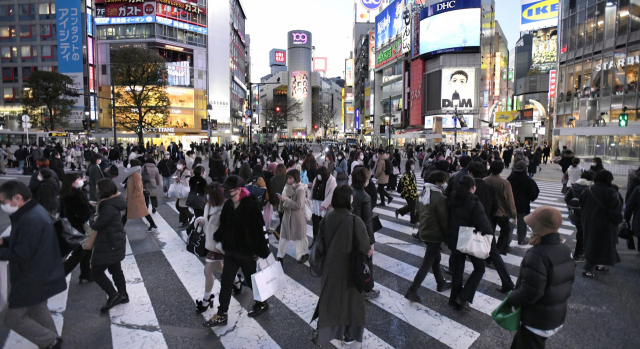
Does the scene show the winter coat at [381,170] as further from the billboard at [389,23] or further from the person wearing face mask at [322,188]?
the billboard at [389,23]

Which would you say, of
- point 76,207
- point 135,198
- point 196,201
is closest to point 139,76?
point 135,198

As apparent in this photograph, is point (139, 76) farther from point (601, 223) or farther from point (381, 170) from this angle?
point (601, 223)

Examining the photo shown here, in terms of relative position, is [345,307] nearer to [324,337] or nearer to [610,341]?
[324,337]

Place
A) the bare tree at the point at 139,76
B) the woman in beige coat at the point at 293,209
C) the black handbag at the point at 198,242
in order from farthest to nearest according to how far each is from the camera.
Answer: the bare tree at the point at 139,76 < the woman in beige coat at the point at 293,209 < the black handbag at the point at 198,242

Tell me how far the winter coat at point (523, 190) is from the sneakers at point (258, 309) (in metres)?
4.87

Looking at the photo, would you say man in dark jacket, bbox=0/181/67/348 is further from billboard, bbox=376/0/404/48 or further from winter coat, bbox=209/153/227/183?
billboard, bbox=376/0/404/48

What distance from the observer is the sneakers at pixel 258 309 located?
4.58 metres

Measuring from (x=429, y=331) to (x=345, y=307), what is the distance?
1.32 m

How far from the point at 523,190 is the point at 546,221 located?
14.8 feet

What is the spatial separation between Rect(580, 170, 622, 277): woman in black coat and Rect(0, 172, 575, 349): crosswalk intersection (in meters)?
1.18

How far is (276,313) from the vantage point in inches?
183

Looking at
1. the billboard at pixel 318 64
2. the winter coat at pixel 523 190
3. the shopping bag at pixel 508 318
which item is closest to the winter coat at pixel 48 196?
the shopping bag at pixel 508 318

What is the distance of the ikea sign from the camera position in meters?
60.7

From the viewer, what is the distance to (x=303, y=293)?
5.30 metres
